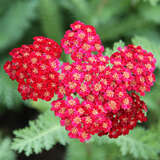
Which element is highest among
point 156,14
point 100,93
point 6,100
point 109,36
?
point 156,14

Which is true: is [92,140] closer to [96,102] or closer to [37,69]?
[96,102]

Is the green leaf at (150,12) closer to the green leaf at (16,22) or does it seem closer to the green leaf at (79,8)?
the green leaf at (79,8)

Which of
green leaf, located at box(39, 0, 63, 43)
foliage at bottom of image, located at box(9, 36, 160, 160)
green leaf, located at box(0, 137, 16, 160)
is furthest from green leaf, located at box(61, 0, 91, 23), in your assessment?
green leaf, located at box(0, 137, 16, 160)

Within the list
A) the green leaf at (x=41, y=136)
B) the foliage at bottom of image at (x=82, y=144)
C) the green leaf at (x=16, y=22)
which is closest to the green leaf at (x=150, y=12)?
the green leaf at (x=16, y=22)

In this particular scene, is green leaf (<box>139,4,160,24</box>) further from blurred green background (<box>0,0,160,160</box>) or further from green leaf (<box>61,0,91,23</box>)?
green leaf (<box>61,0,91,23</box>)

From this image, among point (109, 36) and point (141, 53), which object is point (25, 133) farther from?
point (109, 36)

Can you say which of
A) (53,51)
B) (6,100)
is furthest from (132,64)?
(6,100)
